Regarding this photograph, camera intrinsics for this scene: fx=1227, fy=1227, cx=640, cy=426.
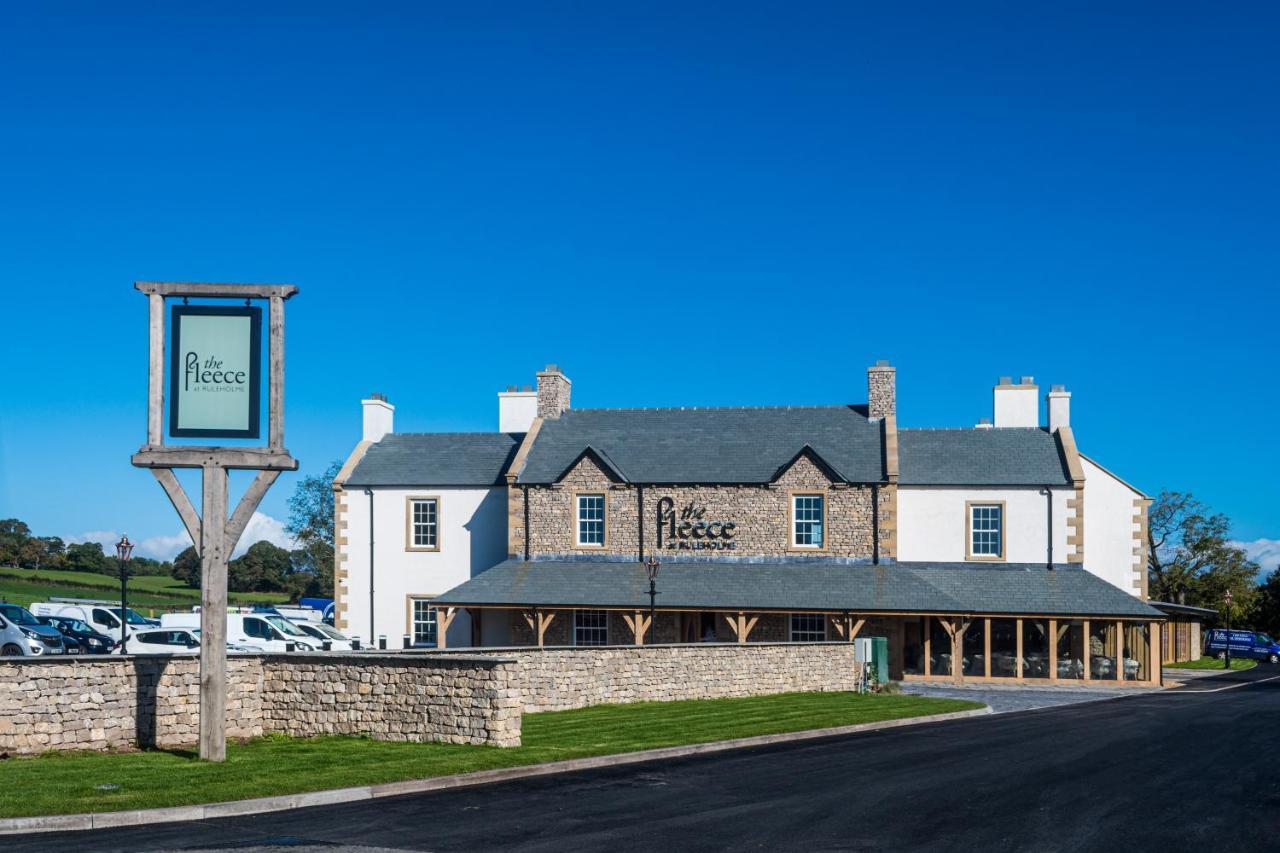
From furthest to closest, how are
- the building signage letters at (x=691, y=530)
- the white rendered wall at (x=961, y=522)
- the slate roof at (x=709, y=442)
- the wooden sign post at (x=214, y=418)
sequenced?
the slate roof at (x=709, y=442), the building signage letters at (x=691, y=530), the white rendered wall at (x=961, y=522), the wooden sign post at (x=214, y=418)

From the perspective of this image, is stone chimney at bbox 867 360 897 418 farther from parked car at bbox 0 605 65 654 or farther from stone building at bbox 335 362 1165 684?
parked car at bbox 0 605 65 654

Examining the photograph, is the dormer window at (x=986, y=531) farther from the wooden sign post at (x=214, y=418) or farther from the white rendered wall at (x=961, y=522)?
the wooden sign post at (x=214, y=418)

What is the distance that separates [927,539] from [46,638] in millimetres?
26657

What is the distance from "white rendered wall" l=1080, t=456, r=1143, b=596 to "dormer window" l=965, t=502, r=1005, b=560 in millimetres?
4254

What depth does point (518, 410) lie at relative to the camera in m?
45.3

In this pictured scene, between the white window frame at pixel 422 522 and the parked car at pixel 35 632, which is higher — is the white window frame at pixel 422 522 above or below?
above

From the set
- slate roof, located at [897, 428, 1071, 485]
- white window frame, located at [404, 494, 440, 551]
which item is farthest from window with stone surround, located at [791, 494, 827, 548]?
white window frame, located at [404, 494, 440, 551]

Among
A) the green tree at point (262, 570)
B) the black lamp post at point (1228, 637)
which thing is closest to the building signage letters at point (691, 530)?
the black lamp post at point (1228, 637)

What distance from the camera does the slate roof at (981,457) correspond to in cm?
3947

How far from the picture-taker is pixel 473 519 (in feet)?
140

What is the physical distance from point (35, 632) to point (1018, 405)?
103ft

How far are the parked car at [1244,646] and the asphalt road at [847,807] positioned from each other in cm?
4125

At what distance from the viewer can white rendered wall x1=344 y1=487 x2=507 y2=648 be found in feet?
139

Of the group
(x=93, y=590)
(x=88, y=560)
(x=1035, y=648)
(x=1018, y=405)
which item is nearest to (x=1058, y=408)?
(x=1018, y=405)
